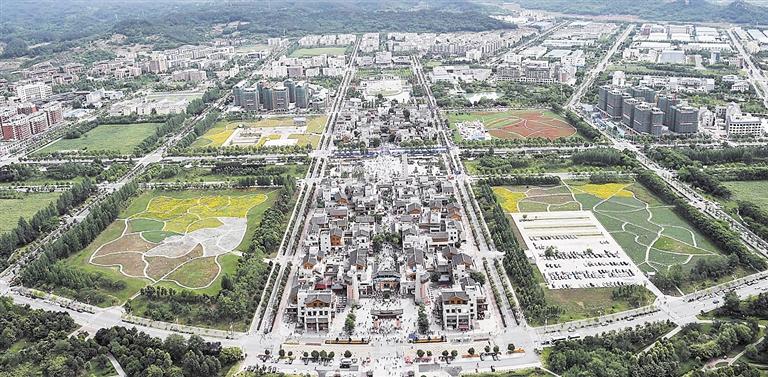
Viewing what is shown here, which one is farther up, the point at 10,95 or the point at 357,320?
the point at 10,95

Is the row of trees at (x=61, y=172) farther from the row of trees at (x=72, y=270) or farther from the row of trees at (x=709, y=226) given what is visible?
the row of trees at (x=709, y=226)

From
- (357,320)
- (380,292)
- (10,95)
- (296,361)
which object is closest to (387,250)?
(380,292)

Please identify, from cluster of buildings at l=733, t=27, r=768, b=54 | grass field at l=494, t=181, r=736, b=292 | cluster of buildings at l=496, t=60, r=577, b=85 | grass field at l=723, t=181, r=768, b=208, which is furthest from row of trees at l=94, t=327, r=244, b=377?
cluster of buildings at l=733, t=27, r=768, b=54

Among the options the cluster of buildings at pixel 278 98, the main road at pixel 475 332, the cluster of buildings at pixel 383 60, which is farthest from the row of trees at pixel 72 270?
the cluster of buildings at pixel 383 60

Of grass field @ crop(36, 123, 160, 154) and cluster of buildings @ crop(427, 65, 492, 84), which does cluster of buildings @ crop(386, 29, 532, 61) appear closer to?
cluster of buildings @ crop(427, 65, 492, 84)

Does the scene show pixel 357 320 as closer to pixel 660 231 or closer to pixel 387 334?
pixel 387 334
